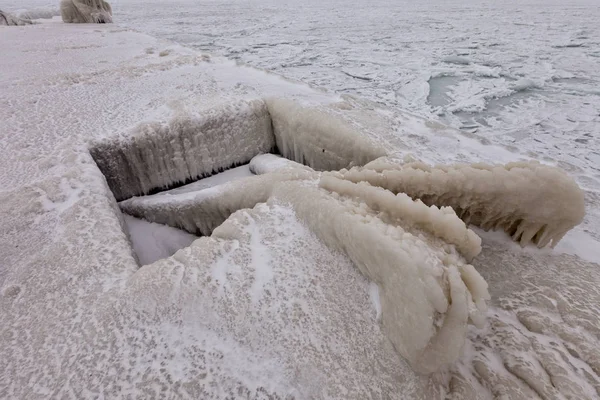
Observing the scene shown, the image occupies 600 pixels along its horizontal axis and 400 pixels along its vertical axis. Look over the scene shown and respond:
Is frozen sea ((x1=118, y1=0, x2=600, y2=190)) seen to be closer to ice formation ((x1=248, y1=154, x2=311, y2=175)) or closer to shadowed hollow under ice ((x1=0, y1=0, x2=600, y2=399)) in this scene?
shadowed hollow under ice ((x1=0, y1=0, x2=600, y2=399))

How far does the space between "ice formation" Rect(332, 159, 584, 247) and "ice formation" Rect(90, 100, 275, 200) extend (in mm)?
1592

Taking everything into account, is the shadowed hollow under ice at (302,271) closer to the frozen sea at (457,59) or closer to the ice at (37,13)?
the frozen sea at (457,59)

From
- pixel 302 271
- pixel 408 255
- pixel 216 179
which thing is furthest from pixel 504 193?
pixel 216 179

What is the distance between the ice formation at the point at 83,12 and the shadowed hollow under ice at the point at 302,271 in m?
8.93

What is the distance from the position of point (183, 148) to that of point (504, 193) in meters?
2.42

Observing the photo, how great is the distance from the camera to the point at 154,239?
2600 mm

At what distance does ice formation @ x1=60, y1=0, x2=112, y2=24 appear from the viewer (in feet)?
30.7

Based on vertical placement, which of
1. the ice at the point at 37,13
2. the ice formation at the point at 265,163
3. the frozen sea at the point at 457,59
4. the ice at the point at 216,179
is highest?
the ice at the point at 37,13

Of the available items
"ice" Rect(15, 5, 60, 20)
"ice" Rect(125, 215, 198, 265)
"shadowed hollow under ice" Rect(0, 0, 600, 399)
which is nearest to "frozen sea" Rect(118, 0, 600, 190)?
"shadowed hollow under ice" Rect(0, 0, 600, 399)

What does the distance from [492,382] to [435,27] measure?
11999 millimetres

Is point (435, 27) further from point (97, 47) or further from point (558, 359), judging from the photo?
point (558, 359)

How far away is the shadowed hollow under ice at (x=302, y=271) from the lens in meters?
1.23

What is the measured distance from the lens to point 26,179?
2137 mm

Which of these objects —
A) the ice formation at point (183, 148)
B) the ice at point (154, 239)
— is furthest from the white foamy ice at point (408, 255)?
the ice formation at point (183, 148)
